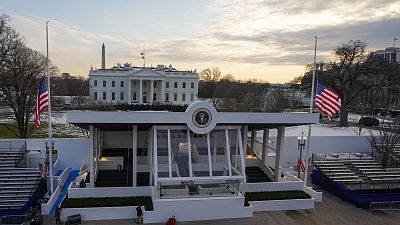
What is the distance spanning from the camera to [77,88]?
107m

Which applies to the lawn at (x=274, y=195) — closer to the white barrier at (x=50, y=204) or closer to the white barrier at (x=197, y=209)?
the white barrier at (x=197, y=209)

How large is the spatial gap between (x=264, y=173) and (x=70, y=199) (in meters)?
13.4

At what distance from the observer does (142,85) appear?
87250mm

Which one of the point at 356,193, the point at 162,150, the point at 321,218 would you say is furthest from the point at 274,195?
the point at 162,150

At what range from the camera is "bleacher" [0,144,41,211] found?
58.0 ft

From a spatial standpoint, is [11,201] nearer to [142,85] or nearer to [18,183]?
[18,183]

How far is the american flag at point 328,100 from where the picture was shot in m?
19.0

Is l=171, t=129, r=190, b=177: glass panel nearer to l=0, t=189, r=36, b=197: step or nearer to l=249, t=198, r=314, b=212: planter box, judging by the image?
l=249, t=198, r=314, b=212: planter box

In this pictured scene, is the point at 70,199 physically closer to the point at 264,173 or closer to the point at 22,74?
the point at 264,173

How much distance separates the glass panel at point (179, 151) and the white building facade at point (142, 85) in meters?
64.4

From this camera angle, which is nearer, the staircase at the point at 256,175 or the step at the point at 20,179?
the step at the point at 20,179

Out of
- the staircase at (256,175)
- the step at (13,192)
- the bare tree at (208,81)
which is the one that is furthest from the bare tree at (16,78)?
the bare tree at (208,81)

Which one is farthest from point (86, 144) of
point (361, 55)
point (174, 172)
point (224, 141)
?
point (361, 55)

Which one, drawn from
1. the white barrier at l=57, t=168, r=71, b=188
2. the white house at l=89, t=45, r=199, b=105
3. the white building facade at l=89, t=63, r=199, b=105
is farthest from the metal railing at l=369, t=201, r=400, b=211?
the white house at l=89, t=45, r=199, b=105
